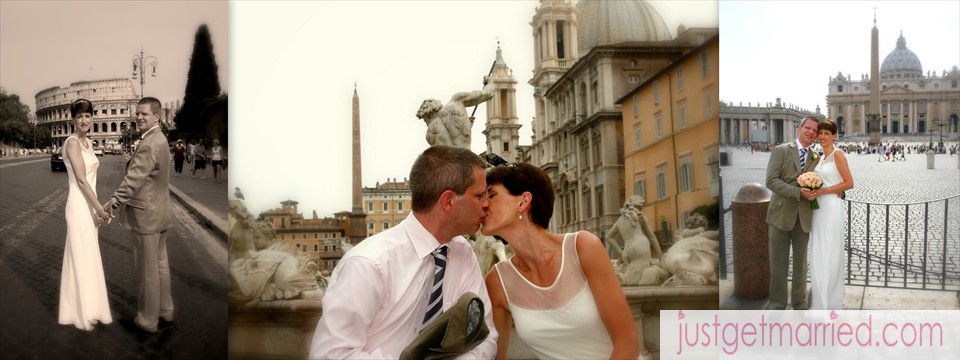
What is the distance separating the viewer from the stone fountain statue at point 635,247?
659cm

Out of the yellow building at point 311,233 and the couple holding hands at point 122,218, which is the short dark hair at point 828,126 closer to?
the yellow building at point 311,233

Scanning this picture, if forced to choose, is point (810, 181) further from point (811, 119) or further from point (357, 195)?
point (357, 195)

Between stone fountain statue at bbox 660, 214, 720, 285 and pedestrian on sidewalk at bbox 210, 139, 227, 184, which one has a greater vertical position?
pedestrian on sidewalk at bbox 210, 139, 227, 184

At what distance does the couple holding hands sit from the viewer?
570 centimetres

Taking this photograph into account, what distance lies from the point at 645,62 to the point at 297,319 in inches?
112

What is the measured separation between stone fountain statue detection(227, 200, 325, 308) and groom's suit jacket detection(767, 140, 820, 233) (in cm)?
302

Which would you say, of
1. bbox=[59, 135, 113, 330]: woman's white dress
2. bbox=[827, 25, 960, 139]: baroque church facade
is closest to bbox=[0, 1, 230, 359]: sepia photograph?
bbox=[59, 135, 113, 330]: woman's white dress

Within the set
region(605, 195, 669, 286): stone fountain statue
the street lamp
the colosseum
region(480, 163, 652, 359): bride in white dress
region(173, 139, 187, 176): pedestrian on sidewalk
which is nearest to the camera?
region(480, 163, 652, 359): bride in white dress

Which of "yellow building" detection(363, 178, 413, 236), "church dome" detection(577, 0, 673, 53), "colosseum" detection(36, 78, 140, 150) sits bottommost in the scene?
"yellow building" detection(363, 178, 413, 236)

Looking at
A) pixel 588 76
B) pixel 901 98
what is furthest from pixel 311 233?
pixel 901 98

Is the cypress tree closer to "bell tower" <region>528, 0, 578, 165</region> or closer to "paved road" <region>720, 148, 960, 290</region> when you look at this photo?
"bell tower" <region>528, 0, 578, 165</region>

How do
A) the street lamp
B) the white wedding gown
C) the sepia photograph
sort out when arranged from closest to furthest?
the sepia photograph < the street lamp < the white wedding gown

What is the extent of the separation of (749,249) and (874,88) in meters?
1.37

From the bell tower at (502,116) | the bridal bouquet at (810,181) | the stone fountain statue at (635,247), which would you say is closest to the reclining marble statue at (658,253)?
the stone fountain statue at (635,247)
